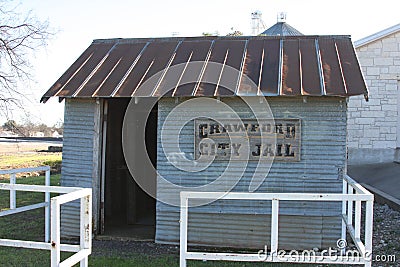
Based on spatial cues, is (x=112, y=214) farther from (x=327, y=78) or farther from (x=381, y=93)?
(x=381, y=93)

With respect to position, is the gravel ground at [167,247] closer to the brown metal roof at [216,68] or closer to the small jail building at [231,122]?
the small jail building at [231,122]

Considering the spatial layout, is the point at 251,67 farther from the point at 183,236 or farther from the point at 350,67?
the point at 183,236

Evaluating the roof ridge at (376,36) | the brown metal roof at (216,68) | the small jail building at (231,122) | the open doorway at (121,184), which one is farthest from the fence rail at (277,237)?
the roof ridge at (376,36)

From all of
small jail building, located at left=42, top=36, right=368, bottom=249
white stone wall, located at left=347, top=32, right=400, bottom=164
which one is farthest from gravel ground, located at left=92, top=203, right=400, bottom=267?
white stone wall, located at left=347, top=32, right=400, bottom=164

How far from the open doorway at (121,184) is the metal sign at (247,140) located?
8.30 ft

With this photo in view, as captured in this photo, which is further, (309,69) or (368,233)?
(309,69)

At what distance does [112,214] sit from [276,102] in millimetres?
4590

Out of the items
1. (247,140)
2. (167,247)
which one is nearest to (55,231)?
(167,247)

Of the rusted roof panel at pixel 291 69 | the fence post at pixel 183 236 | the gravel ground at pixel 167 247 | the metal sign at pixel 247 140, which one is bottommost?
the gravel ground at pixel 167 247

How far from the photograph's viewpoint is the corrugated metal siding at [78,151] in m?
8.47

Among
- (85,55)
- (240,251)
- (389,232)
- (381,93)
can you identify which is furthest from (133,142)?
(381,93)

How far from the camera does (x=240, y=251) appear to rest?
26.1 feet

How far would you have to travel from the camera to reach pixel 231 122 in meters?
8.00

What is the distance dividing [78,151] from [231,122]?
104 inches
